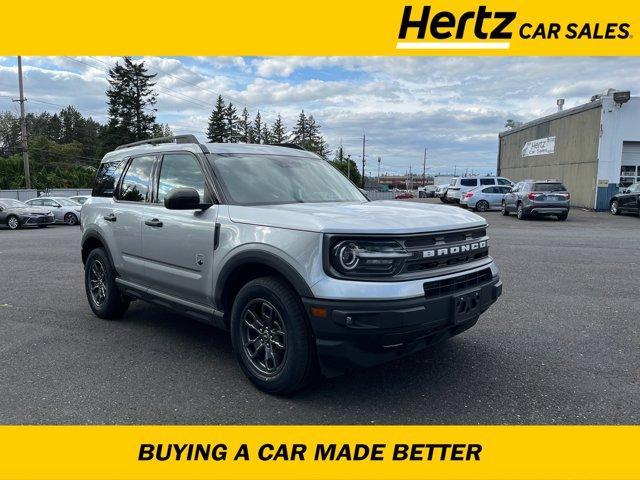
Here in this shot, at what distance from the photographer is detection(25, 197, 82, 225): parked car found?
24391 millimetres

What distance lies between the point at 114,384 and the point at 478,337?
347 centimetres

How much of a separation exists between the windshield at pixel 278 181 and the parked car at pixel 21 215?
21215 mm

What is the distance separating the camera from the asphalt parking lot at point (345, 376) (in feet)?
11.5

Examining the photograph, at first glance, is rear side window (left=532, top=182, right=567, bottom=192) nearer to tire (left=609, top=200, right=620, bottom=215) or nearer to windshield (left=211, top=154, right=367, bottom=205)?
tire (left=609, top=200, right=620, bottom=215)

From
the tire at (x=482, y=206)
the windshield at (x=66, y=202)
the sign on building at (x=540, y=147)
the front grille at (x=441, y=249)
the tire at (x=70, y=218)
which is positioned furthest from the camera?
the sign on building at (x=540, y=147)

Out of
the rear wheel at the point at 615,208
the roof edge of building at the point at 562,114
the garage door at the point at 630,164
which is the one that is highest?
the roof edge of building at the point at 562,114

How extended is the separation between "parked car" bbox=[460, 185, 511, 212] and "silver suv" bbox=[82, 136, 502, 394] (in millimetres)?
22964

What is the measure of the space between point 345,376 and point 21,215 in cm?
2245

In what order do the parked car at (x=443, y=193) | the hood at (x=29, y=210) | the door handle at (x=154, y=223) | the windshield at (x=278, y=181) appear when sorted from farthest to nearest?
the parked car at (x=443, y=193)
the hood at (x=29, y=210)
the door handle at (x=154, y=223)
the windshield at (x=278, y=181)

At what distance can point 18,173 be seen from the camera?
53.9 m

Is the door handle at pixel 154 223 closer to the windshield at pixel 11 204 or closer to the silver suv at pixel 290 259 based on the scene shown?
the silver suv at pixel 290 259

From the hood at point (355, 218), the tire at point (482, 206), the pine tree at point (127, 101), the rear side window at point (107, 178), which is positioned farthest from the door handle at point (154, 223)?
the pine tree at point (127, 101)

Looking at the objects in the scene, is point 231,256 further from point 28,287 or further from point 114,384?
point 28,287

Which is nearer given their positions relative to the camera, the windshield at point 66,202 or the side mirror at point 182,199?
the side mirror at point 182,199
